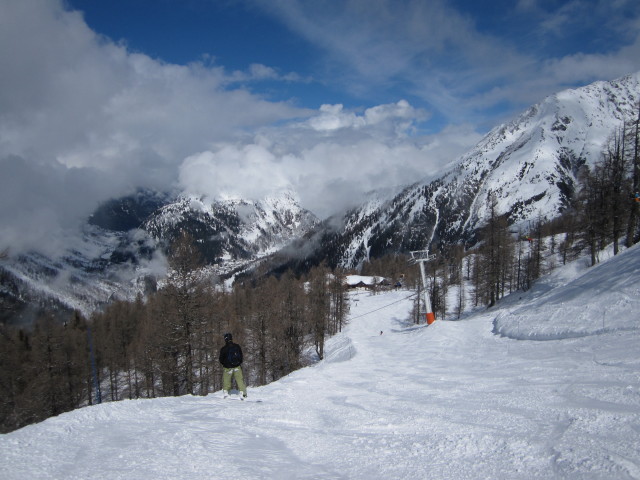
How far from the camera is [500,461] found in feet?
16.7

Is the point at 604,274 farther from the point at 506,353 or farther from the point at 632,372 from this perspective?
the point at 632,372

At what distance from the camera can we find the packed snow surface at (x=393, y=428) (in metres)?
5.12

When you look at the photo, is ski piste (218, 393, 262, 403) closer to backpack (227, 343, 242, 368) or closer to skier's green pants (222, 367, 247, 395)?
skier's green pants (222, 367, 247, 395)

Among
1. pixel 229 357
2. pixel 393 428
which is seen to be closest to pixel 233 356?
pixel 229 357

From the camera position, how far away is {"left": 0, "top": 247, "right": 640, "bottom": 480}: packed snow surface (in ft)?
16.8

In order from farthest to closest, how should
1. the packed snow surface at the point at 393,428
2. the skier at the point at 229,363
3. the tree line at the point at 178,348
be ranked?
the tree line at the point at 178,348
the skier at the point at 229,363
the packed snow surface at the point at 393,428

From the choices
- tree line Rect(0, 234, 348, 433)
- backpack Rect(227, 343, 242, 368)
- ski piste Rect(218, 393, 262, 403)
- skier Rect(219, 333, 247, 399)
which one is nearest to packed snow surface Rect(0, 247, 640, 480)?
ski piste Rect(218, 393, 262, 403)

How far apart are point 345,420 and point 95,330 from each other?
268 feet

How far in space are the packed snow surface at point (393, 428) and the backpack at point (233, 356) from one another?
1129mm

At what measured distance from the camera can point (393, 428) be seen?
713cm

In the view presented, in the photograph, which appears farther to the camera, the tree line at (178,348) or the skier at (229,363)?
the tree line at (178,348)

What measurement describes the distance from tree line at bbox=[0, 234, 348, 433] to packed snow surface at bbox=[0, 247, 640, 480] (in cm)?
914

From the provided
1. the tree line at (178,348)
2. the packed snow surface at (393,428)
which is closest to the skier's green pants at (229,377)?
the packed snow surface at (393,428)

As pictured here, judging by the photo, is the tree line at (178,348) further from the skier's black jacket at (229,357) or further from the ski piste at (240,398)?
the ski piste at (240,398)
